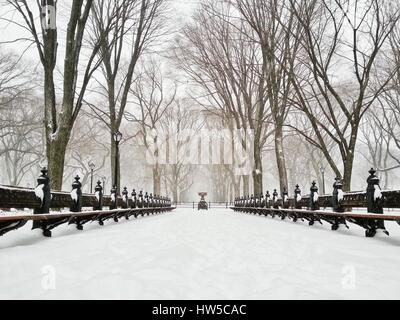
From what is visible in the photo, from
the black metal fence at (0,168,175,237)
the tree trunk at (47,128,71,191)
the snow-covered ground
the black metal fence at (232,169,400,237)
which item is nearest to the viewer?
the snow-covered ground

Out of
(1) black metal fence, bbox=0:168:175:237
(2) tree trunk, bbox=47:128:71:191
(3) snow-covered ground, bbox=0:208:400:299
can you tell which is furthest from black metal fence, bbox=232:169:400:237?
(2) tree trunk, bbox=47:128:71:191

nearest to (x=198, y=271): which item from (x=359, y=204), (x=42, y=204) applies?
(x=42, y=204)

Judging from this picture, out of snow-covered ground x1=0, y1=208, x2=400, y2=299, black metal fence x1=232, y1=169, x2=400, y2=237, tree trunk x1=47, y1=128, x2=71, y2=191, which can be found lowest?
snow-covered ground x1=0, y1=208, x2=400, y2=299

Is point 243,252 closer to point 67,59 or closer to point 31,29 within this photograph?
point 67,59

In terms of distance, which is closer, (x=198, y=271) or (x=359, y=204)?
(x=198, y=271)

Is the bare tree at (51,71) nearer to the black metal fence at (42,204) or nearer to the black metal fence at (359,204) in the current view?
the black metal fence at (42,204)

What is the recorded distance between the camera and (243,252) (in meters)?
4.61

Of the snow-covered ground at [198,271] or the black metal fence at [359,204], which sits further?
the black metal fence at [359,204]

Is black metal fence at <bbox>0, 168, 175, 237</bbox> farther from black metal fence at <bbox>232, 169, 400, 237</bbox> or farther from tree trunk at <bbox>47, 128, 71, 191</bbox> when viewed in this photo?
black metal fence at <bbox>232, 169, 400, 237</bbox>

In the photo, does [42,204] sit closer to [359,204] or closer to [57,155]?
Answer: [57,155]

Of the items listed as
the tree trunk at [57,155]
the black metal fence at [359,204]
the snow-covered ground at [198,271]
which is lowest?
the snow-covered ground at [198,271]

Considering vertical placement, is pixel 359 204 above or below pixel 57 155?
below

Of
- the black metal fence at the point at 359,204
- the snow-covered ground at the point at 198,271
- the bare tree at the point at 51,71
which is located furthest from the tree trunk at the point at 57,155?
the black metal fence at the point at 359,204

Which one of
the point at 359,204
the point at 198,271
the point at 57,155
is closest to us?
the point at 198,271
